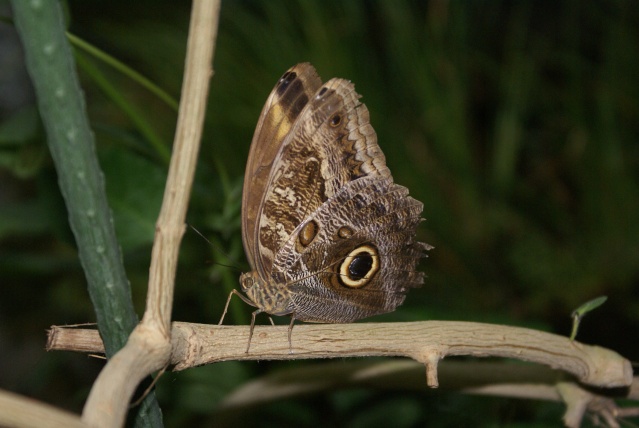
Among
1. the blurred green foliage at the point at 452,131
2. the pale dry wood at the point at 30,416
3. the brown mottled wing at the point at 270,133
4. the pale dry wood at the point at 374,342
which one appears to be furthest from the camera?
the blurred green foliage at the point at 452,131

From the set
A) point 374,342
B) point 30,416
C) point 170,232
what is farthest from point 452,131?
point 30,416

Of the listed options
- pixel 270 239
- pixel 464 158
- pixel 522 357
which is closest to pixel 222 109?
pixel 464 158

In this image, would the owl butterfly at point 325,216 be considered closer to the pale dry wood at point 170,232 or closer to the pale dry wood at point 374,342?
the pale dry wood at point 374,342

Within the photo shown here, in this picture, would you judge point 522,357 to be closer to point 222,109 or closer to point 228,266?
point 228,266

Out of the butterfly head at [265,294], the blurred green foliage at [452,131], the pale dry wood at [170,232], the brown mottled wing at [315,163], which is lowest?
the pale dry wood at [170,232]

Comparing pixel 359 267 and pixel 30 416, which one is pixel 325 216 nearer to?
pixel 359 267

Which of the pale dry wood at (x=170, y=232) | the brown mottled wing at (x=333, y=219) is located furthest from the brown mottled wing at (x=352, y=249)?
the pale dry wood at (x=170, y=232)
